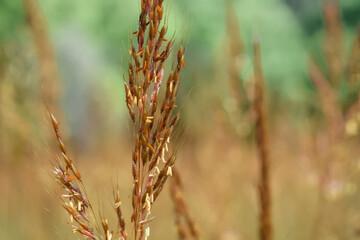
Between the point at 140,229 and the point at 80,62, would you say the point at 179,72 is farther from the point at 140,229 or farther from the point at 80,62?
the point at 80,62

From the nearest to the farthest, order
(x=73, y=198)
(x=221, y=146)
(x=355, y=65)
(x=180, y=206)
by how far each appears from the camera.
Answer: (x=73, y=198), (x=180, y=206), (x=355, y=65), (x=221, y=146)

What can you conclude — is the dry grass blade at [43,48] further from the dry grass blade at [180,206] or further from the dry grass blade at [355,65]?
the dry grass blade at [355,65]

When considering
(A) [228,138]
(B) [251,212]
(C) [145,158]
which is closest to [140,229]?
(C) [145,158]

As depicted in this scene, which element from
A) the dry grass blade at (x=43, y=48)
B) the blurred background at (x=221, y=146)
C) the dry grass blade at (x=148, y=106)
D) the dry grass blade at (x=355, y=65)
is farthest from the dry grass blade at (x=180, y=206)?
the dry grass blade at (x=355, y=65)

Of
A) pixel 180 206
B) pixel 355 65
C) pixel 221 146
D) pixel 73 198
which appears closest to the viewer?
pixel 73 198

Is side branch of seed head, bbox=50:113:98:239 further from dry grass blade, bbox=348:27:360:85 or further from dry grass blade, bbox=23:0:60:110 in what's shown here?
dry grass blade, bbox=348:27:360:85

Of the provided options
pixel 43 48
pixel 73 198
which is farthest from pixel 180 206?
A: pixel 43 48

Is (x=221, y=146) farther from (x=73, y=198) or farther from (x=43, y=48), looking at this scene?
(x=73, y=198)

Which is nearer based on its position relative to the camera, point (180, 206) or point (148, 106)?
point (148, 106)
